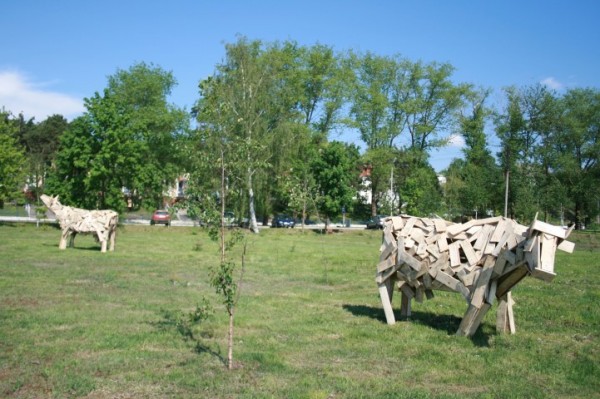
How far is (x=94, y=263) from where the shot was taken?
22406 millimetres

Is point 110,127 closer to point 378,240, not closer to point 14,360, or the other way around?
point 378,240

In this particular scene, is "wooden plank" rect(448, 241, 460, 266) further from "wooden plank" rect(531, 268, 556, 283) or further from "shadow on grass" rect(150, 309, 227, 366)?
"shadow on grass" rect(150, 309, 227, 366)

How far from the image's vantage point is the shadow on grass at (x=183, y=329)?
10038 millimetres

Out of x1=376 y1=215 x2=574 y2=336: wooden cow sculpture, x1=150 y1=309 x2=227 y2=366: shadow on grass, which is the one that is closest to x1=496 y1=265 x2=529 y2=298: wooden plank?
x1=376 y1=215 x2=574 y2=336: wooden cow sculpture

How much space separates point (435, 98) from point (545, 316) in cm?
5793

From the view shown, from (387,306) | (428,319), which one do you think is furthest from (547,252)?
(428,319)

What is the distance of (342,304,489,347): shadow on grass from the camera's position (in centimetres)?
1182

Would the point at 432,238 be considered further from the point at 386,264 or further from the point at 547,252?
the point at 547,252

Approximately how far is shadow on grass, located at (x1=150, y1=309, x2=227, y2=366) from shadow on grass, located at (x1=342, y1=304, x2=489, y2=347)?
4366mm

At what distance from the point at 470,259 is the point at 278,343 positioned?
4227 millimetres

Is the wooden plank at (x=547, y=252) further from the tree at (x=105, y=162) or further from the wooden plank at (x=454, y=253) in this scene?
the tree at (x=105, y=162)

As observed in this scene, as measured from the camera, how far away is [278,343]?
10750mm

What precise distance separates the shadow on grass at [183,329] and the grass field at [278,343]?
0.04 meters

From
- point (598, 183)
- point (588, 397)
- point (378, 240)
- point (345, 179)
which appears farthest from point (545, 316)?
point (598, 183)
